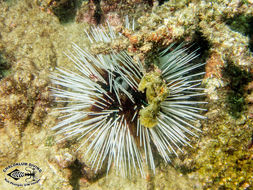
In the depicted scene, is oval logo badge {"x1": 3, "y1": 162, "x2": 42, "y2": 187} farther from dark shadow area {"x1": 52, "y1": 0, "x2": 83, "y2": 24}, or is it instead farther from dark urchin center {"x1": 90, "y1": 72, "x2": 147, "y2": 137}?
dark shadow area {"x1": 52, "y1": 0, "x2": 83, "y2": 24}

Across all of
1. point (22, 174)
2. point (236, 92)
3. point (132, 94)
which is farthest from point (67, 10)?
point (236, 92)

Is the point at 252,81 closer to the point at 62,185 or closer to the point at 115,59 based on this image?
the point at 115,59

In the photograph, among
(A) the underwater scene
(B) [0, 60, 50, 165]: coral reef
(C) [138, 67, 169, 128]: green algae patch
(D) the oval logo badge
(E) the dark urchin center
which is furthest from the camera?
(B) [0, 60, 50, 165]: coral reef

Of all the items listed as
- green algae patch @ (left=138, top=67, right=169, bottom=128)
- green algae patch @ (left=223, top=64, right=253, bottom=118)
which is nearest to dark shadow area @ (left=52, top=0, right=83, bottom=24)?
green algae patch @ (left=138, top=67, right=169, bottom=128)

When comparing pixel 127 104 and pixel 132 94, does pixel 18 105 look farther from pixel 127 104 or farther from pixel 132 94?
pixel 132 94

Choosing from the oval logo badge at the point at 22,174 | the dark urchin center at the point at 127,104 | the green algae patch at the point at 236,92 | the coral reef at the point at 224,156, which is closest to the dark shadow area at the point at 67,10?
the dark urchin center at the point at 127,104
